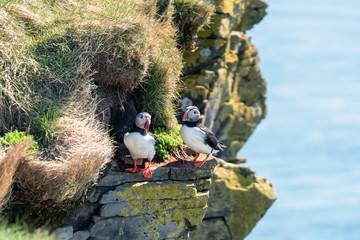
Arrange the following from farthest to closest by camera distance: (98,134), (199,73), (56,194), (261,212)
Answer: (261,212) < (199,73) < (98,134) < (56,194)

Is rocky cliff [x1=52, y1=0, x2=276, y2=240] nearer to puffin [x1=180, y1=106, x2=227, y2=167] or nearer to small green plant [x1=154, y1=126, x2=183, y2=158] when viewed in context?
small green plant [x1=154, y1=126, x2=183, y2=158]

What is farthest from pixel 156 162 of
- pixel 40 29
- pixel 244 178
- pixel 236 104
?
pixel 236 104

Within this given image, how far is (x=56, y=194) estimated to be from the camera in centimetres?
851

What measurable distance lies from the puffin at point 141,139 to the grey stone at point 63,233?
1583mm

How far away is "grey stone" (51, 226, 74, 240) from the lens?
900 cm

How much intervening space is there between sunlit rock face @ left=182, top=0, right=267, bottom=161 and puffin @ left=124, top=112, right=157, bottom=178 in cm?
507

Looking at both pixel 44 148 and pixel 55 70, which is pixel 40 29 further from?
pixel 44 148

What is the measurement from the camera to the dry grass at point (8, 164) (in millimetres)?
7855

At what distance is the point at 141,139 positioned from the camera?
947cm

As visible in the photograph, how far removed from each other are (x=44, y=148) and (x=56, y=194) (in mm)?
726

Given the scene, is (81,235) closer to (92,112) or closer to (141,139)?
(141,139)

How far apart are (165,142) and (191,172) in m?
0.73

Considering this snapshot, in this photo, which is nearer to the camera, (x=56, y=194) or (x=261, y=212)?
(x=56, y=194)

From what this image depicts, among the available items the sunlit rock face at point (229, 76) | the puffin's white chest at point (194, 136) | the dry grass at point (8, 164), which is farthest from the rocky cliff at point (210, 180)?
the dry grass at point (8, 164)
